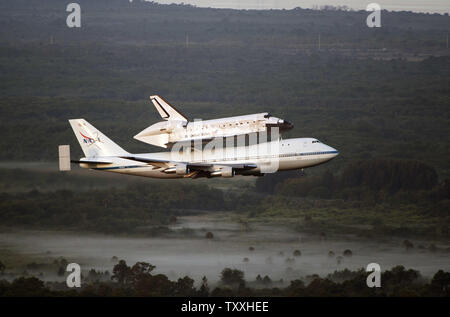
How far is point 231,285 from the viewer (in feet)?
399

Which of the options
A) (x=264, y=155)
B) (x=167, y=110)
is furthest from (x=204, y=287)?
(x=264, y=155)

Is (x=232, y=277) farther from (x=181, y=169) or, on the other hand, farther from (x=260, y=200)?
(x=181, y=169)

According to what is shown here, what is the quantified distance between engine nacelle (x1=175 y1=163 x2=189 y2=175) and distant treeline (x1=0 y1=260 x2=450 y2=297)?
44.1m

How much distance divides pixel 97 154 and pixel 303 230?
76.9m

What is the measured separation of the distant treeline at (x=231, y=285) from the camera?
116 m

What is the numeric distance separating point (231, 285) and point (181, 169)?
5006 centimetres

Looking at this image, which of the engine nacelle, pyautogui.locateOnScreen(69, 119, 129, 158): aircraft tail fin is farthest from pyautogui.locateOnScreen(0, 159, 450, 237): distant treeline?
the engine nacelle

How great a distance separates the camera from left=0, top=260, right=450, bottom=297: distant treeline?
381 feet

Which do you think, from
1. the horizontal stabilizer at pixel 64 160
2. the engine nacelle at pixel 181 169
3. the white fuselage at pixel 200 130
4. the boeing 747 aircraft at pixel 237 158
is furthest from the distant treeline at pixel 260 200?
the white fuselage at pixel 200 130

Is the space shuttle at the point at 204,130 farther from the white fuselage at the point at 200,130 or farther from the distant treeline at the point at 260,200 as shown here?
the distant treeline at the point at 260,200

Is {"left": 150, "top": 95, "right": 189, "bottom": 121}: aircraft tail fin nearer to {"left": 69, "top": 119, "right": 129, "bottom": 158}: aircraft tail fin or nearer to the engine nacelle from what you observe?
the engine nacelle

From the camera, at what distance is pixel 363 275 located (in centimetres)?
12388
